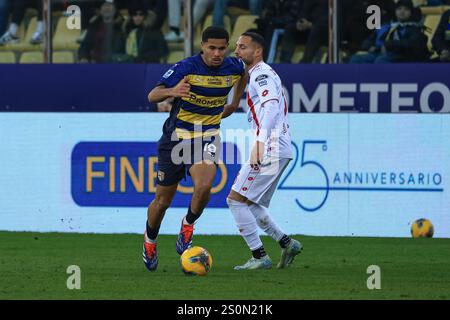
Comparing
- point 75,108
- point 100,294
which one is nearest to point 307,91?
point 75,108

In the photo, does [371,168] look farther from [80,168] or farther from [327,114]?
[80,168]

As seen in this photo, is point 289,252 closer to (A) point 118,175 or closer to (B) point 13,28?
(A) point 118,175

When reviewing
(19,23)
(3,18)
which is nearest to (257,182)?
(19,23)

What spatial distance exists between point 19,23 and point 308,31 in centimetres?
453

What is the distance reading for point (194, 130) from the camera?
11.7 meters

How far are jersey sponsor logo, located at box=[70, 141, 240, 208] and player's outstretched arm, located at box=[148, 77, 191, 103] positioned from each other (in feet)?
15.9

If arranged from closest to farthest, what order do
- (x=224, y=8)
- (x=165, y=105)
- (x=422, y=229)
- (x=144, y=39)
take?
(x=422, y=229)
(x=165, y=105)
(x=224, y=8)
(x=144, y=39)

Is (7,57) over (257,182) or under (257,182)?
over

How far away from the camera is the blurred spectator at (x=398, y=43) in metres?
17.9

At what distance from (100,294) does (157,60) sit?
9.53 metres

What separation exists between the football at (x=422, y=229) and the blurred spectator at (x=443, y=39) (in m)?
3.27

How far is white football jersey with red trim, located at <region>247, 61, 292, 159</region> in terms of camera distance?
11.8 metres

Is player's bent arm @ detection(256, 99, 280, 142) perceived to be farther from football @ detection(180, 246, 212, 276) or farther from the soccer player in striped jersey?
football @ detection(180, 246, 212, 276)

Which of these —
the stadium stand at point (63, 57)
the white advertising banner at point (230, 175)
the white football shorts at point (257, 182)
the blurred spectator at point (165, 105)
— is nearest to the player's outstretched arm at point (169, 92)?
the white football shorts at point (257, 182)
